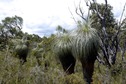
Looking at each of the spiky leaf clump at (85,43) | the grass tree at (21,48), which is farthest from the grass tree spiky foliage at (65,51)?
the grass tree at (21,48)

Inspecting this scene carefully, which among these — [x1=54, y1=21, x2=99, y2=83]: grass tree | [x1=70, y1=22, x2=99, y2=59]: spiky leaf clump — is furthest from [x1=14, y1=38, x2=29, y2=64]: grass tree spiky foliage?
[x1=70, y1=22, x2=99, y2=59]: spiky leaf clump

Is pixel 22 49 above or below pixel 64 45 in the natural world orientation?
above

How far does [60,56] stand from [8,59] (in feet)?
10.3

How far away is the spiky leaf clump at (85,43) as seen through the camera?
9.30m

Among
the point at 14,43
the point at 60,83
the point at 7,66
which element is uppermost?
the point at 14,43

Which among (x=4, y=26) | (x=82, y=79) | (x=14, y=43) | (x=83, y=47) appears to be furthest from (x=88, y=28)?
(x=4, y=26)

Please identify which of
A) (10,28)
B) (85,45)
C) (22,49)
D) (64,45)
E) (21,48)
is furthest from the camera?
(10,28)

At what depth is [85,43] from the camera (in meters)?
9.32

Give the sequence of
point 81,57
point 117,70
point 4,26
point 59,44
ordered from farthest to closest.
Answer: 1. point 4,26
2. point 59,44
3. point 117,70
4. point 81,57

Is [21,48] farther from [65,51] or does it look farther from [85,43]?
[85,43]

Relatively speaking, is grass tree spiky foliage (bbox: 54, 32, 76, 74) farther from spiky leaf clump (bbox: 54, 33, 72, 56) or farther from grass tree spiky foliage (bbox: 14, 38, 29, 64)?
grass tree spiky foliage (bbox: 14, 38, 29, 64)

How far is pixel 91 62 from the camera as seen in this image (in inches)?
375

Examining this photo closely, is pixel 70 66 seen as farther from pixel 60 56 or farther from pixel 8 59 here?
pixel 8 59

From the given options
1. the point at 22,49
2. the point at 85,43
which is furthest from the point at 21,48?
the point at 85,43
